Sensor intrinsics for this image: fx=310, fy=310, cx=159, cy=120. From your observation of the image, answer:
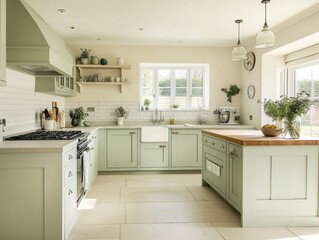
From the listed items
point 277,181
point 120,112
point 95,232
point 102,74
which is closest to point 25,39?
point 95,232

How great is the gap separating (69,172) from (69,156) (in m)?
0.15

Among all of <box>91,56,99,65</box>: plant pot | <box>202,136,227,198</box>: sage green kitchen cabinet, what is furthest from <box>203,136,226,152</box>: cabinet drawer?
<box>91,56,99,65</box>: plant pot

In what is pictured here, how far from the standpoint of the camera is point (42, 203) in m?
2.53

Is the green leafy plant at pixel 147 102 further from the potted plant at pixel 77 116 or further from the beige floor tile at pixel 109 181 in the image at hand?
the beige floor tile at pixel 109 181

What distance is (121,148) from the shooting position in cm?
550

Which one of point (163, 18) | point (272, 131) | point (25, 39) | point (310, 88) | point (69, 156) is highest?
point (163, 18)

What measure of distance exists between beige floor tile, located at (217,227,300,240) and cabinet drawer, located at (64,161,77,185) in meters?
1.52

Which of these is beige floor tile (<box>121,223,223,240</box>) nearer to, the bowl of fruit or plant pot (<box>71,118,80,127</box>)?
the bowl of fruit

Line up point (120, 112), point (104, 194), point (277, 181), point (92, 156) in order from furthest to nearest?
point (120, 112), point (92, 156), point (104, 194), point (277, 181)

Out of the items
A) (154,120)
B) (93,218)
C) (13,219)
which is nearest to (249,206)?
(93,218)

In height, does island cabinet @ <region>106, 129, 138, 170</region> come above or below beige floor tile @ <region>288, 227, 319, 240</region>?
above

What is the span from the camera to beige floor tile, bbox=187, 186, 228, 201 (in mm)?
4066

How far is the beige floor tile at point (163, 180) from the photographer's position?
4.87 m

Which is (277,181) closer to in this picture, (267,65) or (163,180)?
(163,180)
